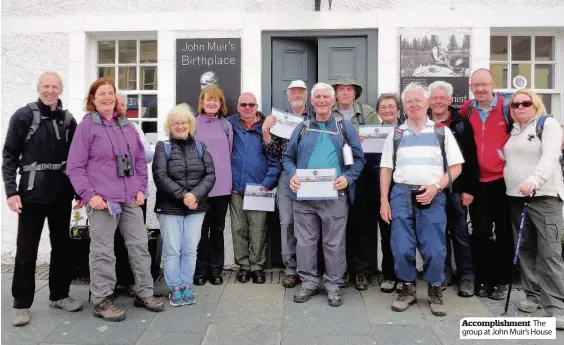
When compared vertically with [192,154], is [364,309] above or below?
below

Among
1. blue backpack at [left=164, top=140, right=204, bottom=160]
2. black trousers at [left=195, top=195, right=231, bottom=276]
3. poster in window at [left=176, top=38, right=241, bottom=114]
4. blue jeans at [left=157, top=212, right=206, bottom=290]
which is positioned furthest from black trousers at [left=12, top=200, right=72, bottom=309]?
poster in window at [left=176, top=38, right=241, bottom=114]

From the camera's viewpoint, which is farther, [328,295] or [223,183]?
[223,183]

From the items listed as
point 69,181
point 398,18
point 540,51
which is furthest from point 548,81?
point 69,181

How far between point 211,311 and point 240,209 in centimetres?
127

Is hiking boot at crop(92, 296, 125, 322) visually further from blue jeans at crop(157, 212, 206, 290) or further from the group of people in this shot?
blue jeans at crop(157, 212, 206, 290)

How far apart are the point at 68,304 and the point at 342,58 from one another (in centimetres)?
412

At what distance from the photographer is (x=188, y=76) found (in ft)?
19.4

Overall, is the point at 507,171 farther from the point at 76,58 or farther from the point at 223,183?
the point at 76,58

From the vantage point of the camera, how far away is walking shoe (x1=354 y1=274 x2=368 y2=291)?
5.04 metres

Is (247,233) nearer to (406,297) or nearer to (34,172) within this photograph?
(406,297)

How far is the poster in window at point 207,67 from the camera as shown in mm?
5836

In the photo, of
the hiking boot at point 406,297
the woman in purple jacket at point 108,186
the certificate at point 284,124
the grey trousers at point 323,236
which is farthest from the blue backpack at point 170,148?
the hiking boot at point 406,297

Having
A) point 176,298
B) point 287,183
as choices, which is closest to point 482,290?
point 287,183

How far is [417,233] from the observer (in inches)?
172
